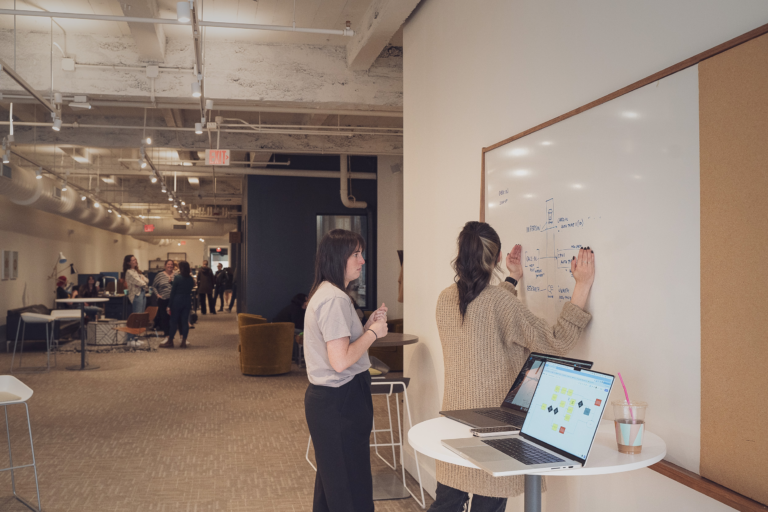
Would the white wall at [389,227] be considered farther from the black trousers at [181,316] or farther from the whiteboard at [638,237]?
the whiteboard at [638,237]

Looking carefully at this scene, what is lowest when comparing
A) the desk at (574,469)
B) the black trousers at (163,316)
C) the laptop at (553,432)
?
the black trousers at (163,316)

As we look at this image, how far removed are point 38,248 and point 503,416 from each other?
14.4 meters

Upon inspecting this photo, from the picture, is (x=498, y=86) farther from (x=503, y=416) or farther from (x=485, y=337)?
(x=503, y=416)

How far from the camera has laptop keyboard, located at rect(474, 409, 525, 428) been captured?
202 cm

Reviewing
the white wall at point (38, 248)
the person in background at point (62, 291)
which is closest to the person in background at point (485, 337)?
the white wall at point (38, 248)

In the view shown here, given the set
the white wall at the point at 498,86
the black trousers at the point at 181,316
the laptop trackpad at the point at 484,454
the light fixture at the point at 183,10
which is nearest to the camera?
the laptop trackpad at the point at 484,454

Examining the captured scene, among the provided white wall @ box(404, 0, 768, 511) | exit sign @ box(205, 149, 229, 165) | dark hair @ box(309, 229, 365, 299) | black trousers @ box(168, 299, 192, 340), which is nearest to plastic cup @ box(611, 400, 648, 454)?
white wall @ box(404, 0, 768, 511)

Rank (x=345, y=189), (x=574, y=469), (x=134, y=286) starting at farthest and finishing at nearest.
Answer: (x=134, y=286) → (x=345, y=189) → (x=574, y=469)

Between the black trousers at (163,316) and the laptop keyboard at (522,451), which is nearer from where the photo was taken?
the laptop keyboard at (522,451)

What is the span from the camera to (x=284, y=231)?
35.5 feet

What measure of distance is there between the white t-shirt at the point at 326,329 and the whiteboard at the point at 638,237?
0.88 m

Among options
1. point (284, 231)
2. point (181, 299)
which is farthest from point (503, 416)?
point (181, 299)

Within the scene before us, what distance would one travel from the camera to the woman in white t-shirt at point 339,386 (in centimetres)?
238

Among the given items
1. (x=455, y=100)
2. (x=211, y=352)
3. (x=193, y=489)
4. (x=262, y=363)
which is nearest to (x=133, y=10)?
(x=455, y=100)
